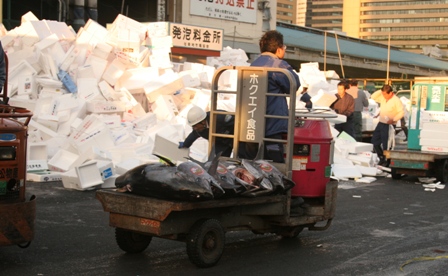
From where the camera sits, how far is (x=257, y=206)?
7254 millimetres

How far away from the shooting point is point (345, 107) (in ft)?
55.3

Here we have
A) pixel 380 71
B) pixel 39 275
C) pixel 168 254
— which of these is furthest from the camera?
pixel 380 71

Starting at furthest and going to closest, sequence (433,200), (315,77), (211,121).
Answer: (315,77)
(433,200)
(211,121)

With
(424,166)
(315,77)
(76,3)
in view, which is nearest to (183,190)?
(424,166)

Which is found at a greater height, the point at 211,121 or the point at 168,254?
the point at 211,121

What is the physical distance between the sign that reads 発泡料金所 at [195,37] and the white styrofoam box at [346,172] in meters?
12.3

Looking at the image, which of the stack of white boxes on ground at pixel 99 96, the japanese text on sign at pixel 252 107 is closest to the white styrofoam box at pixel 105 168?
the stack of white boxes on ground at pixel 99 96

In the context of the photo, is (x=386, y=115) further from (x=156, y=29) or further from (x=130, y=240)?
(x=130, y=240)

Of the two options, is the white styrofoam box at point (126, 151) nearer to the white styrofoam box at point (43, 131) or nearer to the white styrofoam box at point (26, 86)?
the white styrofoam box at point (43, 131)

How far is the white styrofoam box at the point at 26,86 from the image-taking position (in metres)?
15.6

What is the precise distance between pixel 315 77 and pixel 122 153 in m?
14.7

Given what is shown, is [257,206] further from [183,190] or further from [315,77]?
[315,77]

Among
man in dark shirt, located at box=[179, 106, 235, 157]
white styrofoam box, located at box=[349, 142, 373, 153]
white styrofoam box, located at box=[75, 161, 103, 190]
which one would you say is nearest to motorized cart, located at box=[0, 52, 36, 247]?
man in dark shirt, located at box=[179, 106, 235, 157]

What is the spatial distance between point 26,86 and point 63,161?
3906 mm
